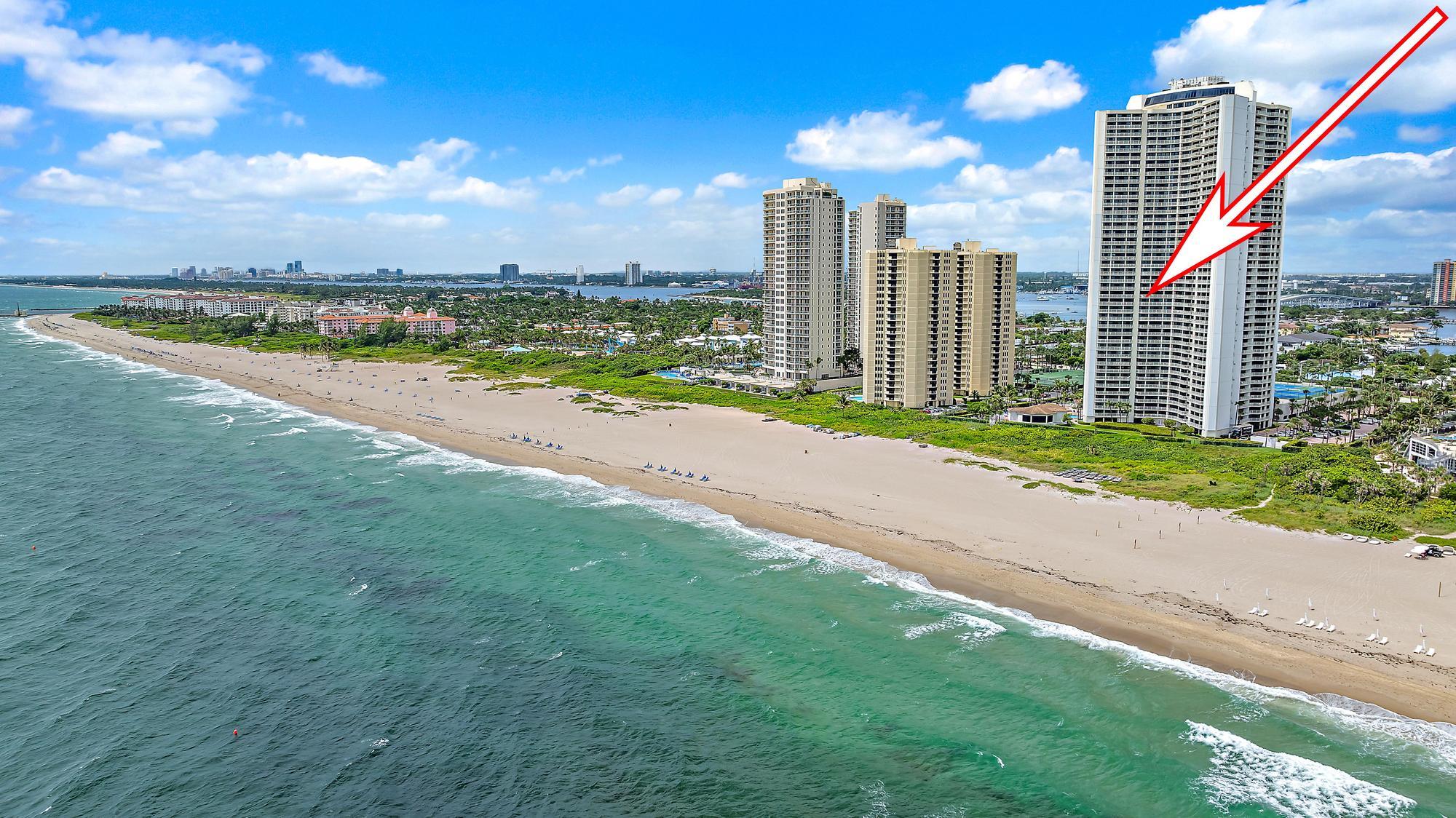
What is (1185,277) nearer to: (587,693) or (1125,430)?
(1125,430)

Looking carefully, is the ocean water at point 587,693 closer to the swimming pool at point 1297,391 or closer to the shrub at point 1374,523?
the shrub at point 1374,523

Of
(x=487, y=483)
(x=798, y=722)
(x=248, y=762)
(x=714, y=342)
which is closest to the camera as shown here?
(x=248, y=762)

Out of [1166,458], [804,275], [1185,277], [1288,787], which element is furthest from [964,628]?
[804,275]

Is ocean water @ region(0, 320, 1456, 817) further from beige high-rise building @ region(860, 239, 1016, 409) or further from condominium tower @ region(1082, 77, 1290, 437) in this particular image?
condominium tower @ region(1082, 77, 1290, 437)

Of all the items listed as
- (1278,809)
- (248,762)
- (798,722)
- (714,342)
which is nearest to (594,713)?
(798,722)

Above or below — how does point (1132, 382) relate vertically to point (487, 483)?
above

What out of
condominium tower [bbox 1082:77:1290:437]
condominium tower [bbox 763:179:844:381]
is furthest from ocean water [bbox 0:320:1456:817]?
condominium tower [bbox 763:179:844:381]

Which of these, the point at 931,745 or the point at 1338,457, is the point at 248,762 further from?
the point at 1338,457
